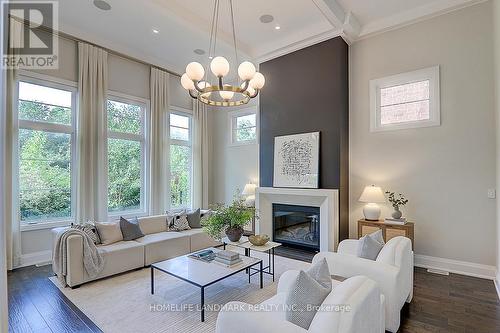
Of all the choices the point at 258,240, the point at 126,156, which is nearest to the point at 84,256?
the point at 258,240

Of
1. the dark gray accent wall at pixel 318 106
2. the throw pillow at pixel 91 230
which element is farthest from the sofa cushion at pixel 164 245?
the dark gray accent wall at pixel 318 106

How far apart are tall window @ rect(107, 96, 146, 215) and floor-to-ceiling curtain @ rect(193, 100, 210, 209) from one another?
4.58 feet

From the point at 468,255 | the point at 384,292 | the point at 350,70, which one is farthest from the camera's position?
the point at 350,70

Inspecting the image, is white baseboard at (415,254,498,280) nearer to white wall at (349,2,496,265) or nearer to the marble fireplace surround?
white wall at (349,2,496,265)

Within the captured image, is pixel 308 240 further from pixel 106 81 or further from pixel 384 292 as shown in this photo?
pixel 106 81

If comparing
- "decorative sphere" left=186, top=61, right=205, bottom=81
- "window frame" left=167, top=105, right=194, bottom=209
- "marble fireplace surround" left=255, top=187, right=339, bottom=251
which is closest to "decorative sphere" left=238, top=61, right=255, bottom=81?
"decorative sphere" left=186, top=61, right=205, bottom=81

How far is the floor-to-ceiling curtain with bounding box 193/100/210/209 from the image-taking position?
23.2 feet

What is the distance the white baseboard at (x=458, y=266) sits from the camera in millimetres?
3804

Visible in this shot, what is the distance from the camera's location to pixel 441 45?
427cm

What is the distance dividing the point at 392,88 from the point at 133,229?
517 centimetres

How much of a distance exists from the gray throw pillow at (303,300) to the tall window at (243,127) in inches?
204

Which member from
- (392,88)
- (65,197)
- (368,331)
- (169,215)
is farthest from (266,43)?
(368,331)

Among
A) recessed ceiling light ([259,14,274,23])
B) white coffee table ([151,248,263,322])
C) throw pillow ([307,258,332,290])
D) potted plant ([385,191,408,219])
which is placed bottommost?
white coffee table ([151,248,263,322])

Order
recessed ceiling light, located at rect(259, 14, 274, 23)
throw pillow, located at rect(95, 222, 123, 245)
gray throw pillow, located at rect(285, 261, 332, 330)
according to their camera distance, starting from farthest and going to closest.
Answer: recessed ceiling light, located at rect(259, 14, 274, 23), throw pillow, located at rect(95, 222, 123, 245), gray throw pillow, located at rect(285, 261, 332, 330)
